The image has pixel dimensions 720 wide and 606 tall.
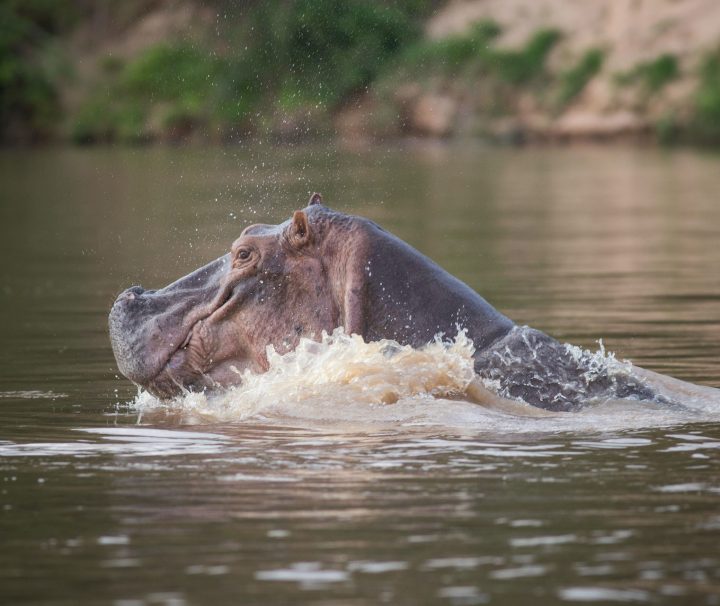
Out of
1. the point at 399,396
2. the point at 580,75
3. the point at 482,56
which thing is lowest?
the point at 399,396

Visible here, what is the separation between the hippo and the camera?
6.72 m

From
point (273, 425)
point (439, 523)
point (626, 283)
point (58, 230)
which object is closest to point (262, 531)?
point (439, 523)

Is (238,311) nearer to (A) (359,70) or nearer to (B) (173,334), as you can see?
(B) (173,334)

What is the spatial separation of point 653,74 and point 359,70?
30.1 ft

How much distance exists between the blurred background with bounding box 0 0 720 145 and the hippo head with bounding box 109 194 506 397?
3513 centimetres

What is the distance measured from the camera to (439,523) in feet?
16.2

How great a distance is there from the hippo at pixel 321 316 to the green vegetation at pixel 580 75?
1473 inches

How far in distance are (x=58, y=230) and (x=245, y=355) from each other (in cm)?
1448

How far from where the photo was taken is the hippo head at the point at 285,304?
6758 millimetres

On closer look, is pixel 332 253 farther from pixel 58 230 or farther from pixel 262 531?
pixel 58 230

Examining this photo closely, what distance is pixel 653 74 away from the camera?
138 ft

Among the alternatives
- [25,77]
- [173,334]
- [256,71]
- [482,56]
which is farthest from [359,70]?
[173,334]

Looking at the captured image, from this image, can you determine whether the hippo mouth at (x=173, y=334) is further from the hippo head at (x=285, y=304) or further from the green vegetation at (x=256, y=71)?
the green vegetation at (x=256, y=71)

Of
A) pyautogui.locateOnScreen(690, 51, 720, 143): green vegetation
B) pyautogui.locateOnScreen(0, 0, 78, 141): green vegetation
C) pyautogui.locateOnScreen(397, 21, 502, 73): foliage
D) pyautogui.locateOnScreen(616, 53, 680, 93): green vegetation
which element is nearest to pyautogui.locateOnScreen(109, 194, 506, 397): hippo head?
pyautogui.locateOnScreen(690, 51, 720, 143): green vegetation
